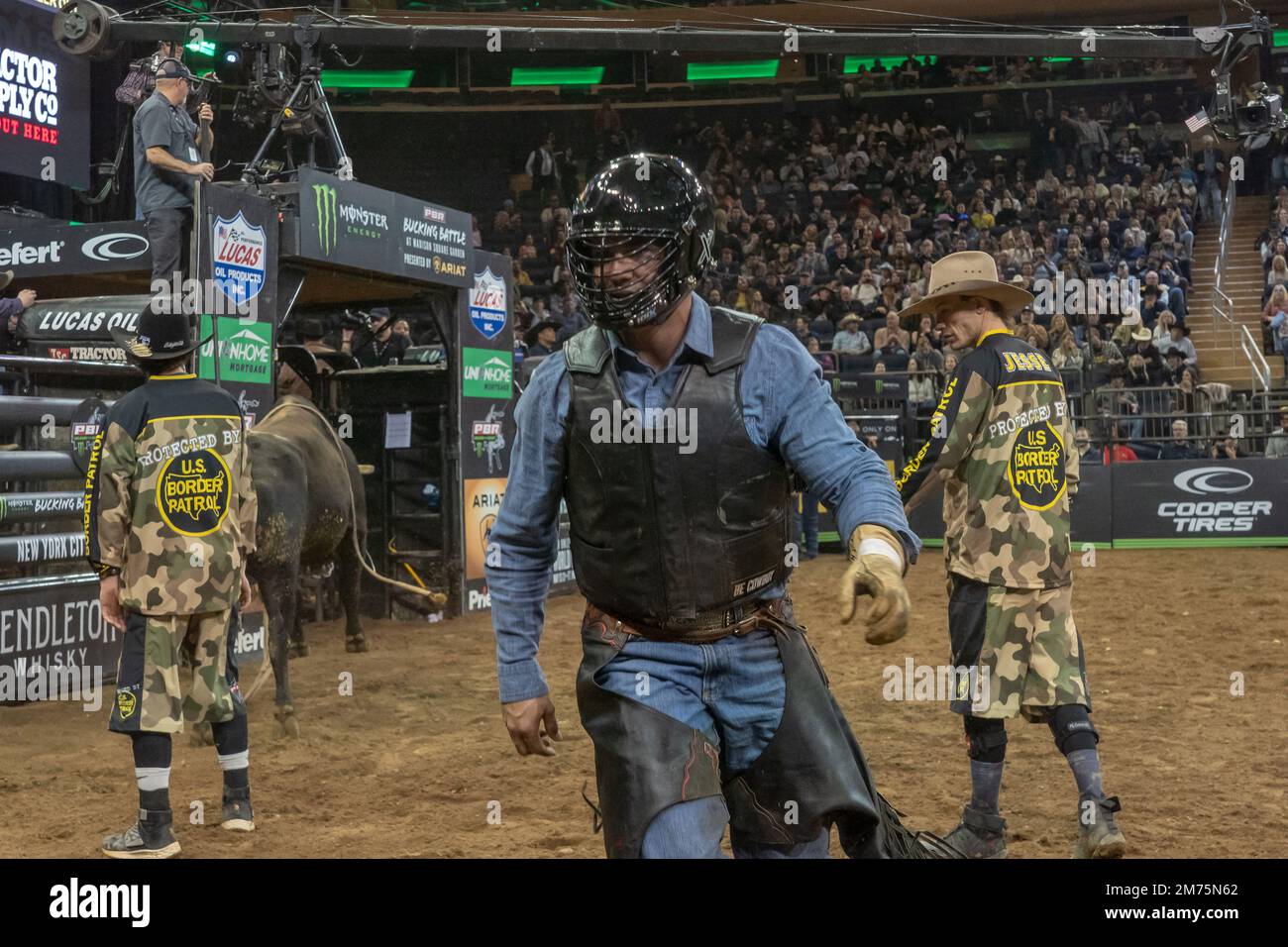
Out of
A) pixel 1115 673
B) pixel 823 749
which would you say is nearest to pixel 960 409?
pixel 823 749

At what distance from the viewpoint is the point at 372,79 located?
1211 inches

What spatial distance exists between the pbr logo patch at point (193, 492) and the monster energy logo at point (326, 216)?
4.77 m

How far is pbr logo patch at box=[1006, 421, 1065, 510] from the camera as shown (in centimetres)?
511

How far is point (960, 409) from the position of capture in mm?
5121

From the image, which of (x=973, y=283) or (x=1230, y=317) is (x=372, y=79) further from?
(x=973, y=283)

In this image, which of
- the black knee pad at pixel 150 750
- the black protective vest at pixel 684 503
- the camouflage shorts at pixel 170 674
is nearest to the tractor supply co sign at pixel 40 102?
the camouflage shorts at pixel 170 674

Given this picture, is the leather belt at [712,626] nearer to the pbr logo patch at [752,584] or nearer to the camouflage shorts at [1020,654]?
the pbr logo patch at [752,584]

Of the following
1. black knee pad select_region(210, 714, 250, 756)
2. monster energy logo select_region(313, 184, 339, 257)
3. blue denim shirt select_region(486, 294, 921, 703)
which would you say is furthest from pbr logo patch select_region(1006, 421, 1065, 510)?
monster energy logo select_region(313, 184, 339, 257)

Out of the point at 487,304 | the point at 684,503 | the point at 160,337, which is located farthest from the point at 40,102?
the point at 684,503

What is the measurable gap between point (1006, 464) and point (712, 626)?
97.5 inches

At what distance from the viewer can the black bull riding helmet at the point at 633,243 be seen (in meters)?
3.03
